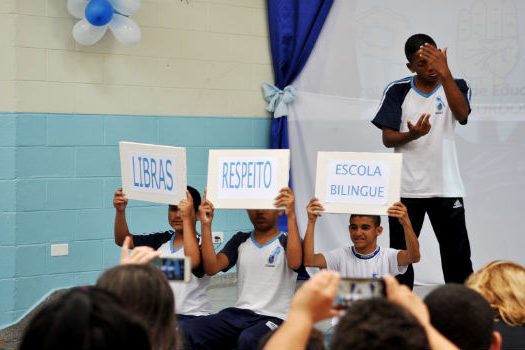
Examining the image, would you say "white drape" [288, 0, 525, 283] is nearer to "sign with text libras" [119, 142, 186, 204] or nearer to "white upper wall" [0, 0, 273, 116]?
"white upper wall" [0, 0, 273, 116]

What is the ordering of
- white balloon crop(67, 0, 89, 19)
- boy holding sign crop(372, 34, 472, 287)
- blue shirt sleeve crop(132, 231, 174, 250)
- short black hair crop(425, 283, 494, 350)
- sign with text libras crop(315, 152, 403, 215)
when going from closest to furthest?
short black hair crop(425, 283, 494, 350) → sign with text libras crop(315, 152, 403, 215) → blue shirt sleeve crop(132, 231, 174, 250) → boy holding sign crop(372, 34, 472, 287) → white balloon crop(67, 0, 89, 19)

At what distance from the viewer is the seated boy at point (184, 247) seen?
2.83 meters

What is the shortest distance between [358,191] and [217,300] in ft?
5.67

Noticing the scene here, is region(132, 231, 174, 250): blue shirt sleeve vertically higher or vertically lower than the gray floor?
higher

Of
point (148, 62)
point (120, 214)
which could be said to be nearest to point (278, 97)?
point (148, 62)

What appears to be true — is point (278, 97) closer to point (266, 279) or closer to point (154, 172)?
point (154, 172)

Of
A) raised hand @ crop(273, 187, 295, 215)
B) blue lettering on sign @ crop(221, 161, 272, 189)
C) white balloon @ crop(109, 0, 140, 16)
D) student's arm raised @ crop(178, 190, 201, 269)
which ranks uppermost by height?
white balloon @ crop(109, 0, 140, 16)

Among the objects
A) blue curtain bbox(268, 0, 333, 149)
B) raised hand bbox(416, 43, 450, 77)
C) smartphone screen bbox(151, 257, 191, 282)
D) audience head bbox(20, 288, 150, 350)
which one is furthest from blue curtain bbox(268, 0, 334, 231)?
audience head bbox(20, 288, 150, 350)

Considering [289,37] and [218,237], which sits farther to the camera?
[289,37]

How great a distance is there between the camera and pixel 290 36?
488cm

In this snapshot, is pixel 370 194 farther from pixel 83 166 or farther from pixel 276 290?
pixel 83 166

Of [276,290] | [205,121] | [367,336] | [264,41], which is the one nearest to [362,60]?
[264,41]

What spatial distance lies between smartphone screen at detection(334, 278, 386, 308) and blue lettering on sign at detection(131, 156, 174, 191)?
1.56 meters

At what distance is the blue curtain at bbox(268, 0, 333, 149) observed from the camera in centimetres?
486
